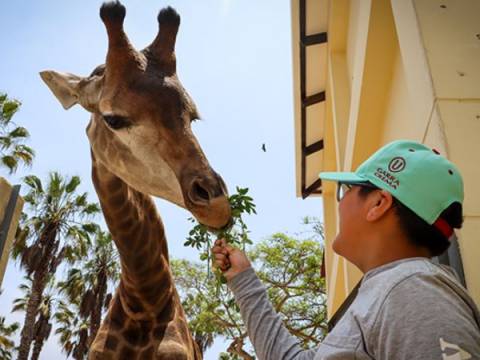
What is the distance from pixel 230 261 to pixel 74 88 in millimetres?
2262

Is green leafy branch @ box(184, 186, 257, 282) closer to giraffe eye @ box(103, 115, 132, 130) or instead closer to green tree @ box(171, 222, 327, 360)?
giraffe eye @ box(103, 115, 132, 130)

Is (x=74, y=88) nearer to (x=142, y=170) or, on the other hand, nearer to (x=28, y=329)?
(x=142, y=170)

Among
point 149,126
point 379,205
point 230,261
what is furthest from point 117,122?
point 379,205

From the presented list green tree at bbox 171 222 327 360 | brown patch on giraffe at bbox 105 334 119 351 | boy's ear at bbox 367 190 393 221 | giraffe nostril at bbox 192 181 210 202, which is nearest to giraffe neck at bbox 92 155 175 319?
brown patch on giraffe at bbox 105 334 119 351

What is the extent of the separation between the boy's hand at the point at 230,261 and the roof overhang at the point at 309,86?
551cm

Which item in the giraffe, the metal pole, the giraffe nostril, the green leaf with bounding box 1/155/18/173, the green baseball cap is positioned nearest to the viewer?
the green baseball cap

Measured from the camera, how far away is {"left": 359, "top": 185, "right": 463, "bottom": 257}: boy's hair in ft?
4.35

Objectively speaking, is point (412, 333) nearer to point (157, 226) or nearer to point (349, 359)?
point (349, 359)

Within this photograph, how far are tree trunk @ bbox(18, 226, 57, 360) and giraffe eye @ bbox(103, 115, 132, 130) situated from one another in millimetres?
14088

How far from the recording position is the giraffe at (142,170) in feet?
9.14

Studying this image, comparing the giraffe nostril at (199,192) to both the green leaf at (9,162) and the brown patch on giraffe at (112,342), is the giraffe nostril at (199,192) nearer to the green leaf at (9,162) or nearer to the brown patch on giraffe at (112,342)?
the brown patch on giraffe at (112,342)

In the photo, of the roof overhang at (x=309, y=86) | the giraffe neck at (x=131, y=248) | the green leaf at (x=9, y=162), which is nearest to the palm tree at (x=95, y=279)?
the green leaf at (x=9, y=162)

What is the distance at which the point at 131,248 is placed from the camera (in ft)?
11.8

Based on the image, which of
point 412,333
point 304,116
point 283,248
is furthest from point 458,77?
point 283,248
